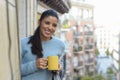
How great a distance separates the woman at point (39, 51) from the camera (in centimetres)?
279

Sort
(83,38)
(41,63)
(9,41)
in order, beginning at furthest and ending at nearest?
(83,38), (41,63), (9,41)

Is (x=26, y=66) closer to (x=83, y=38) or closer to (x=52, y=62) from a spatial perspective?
(x=52, y=62)

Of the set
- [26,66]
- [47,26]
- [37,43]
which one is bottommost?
[26,66]

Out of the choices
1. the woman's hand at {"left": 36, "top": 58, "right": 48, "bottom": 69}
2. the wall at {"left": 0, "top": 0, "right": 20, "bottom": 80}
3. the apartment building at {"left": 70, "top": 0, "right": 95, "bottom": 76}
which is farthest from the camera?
the apartment building at {"left": 70, "top": 0, "right": 95, "bottom": 76}

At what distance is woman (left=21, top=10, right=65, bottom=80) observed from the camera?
9.16ft

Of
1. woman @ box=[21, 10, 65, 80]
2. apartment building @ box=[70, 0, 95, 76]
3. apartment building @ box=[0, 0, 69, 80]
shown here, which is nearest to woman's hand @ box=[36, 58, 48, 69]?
woman @ box=[21, 10, 65, 80]

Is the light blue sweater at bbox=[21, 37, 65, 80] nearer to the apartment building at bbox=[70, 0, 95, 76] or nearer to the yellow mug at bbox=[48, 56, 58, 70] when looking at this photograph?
the yellow mug at bbox=[48, 56, 58, 70]

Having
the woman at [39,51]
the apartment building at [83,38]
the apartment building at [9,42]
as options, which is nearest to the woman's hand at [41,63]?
the woman at [39,51]

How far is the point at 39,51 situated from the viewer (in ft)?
9.23

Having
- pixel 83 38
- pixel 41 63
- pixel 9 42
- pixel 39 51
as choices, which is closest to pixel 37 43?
pixel 39 51

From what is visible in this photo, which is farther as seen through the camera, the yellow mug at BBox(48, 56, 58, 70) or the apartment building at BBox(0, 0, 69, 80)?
the yellow mug at BBox(48, 56, 58, 70)

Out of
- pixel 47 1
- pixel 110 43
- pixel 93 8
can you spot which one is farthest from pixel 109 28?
pixel 47 1

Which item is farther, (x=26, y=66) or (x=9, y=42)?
(x=26, y=66)

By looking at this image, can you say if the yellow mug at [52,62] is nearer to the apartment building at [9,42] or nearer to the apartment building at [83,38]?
the apartment building at [9,42]
